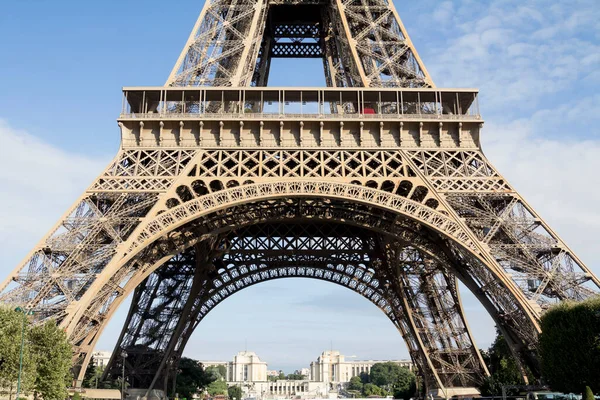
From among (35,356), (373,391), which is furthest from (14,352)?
(373,391)

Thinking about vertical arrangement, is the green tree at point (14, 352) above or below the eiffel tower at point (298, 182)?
below

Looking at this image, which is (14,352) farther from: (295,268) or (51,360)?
(295,268)

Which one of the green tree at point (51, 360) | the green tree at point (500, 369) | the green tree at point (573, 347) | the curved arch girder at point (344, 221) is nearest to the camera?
the green tree at point (51, 360)

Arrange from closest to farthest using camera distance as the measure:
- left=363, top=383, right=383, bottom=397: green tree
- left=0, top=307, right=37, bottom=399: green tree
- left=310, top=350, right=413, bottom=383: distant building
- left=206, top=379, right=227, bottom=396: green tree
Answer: left=0, top=307, right=37, bottom=399: green tree < left=206, top=379, right=227, bottom=396: green tree < left=363, top=383, right=383, bottom=397: green tree < left=310, top=350, right=413, bottom=383: distant building

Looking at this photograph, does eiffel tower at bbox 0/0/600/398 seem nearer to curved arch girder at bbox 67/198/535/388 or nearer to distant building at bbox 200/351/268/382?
curved arch girder at bbox 67/198/535/388

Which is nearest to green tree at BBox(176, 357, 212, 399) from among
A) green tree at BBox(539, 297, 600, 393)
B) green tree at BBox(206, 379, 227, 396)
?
green tree at BBox(206, 379, 227, 396)

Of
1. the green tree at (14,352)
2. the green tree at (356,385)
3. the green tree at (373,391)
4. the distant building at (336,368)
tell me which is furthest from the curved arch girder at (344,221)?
the distant building at (336,368)

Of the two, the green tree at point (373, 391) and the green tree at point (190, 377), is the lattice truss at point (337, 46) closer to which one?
the green tree at point (190, 377)
